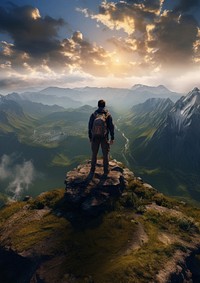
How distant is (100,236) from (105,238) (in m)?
0.46

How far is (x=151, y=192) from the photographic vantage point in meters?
30.1

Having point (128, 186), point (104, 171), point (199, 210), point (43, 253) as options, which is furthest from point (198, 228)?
Answer: point (43, 253)

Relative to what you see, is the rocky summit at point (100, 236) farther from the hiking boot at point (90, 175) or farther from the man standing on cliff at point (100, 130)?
the man standing on cliff at point (100, 130)

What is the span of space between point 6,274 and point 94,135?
14134 millimetres

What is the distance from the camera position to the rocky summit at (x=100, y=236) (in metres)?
17.4

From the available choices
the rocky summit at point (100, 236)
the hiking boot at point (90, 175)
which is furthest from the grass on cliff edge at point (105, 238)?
the hiking boot at point (90, 175)

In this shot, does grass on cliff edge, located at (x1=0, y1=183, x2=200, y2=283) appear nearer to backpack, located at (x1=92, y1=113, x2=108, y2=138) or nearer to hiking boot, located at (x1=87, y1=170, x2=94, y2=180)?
hiking boot, located at (x1=87, y1=170, x2=94, y2=180)

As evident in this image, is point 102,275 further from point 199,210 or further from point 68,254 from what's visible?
point 199,210

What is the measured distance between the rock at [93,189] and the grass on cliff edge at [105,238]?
1.22 metres

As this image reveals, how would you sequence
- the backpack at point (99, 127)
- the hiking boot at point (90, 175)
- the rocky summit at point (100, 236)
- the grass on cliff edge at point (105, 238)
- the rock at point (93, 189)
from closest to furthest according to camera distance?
the grass on cliff edge at point (105, 238), the rocky summit at point (100, 236), the rock at point (93, 189), the backpack at point (99, 127), the hiking boot at point (90, 175)

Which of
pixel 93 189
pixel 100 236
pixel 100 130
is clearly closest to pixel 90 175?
pixel 93 189

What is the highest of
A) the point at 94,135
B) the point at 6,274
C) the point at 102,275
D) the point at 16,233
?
the point at 94,135

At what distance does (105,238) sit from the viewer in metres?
20.6

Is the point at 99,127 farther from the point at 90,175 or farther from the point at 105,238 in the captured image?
the point at 105,238
